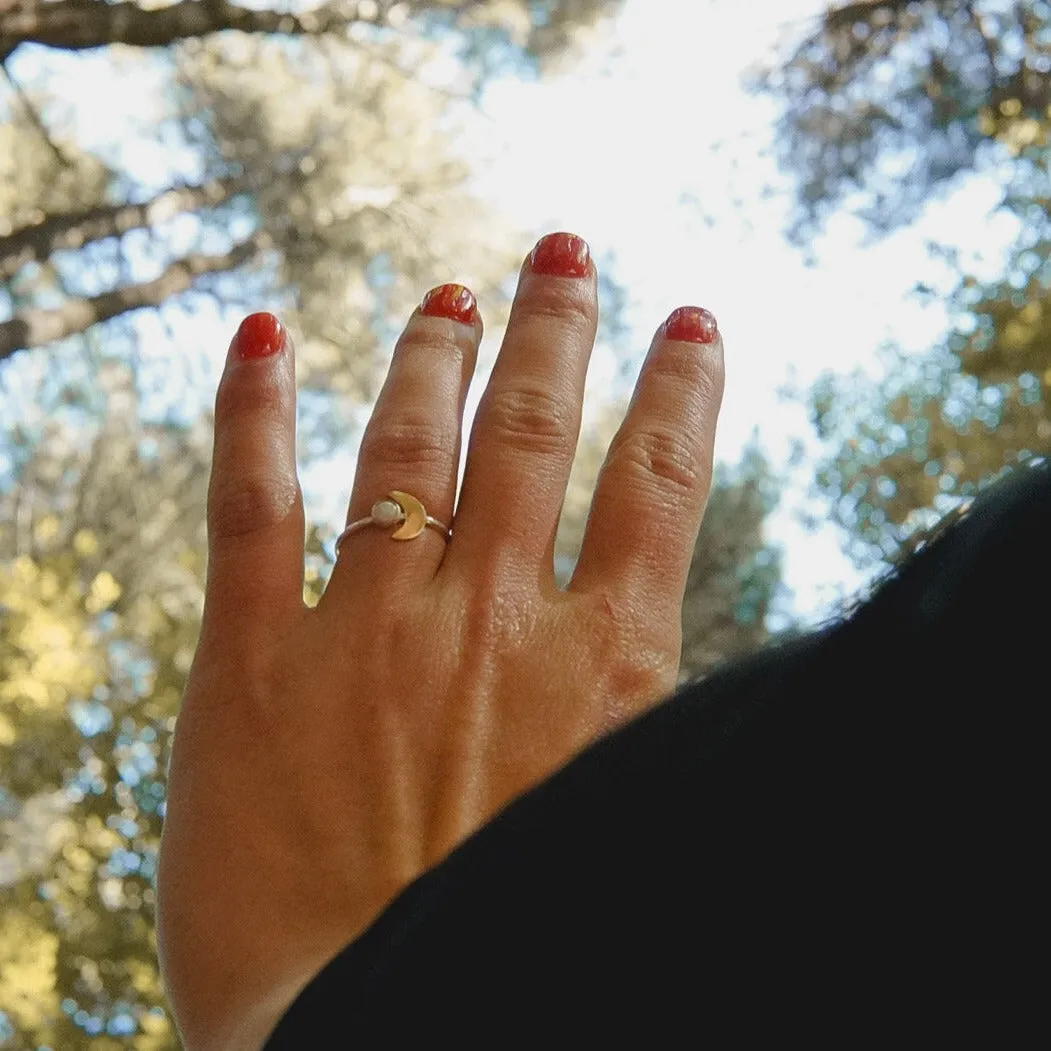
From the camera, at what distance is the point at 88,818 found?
1.86m

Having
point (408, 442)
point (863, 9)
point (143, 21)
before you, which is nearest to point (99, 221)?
point (143, 21)

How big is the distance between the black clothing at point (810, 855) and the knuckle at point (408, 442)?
1.49 ft

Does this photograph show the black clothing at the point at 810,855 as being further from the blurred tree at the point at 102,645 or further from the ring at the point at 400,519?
the blurred tree at the point at 102,645

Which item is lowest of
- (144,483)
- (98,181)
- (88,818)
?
(88,818)

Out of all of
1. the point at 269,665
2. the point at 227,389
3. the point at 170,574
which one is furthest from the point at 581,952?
the point at 170,574

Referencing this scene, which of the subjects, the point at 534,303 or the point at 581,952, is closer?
the point at 581,952

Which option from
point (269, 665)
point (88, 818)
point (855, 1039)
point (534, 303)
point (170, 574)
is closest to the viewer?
point (855, 1039)

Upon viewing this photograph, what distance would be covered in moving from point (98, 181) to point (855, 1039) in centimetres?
251

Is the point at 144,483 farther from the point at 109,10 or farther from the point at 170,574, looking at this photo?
the point at 109,10

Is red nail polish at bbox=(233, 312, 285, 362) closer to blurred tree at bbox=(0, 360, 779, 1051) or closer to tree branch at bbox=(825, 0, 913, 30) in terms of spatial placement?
blurred tree at bbox=(0, 360, 779, 1051)

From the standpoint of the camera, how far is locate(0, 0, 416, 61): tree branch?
2.06 m

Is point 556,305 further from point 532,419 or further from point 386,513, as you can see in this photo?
point 386,513

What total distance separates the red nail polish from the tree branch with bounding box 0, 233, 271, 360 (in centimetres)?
161

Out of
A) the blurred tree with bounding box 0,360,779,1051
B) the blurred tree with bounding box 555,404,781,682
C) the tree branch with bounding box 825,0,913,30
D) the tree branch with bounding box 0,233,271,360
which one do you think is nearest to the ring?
the blurred tree with bounding box 0,360,779,1051
